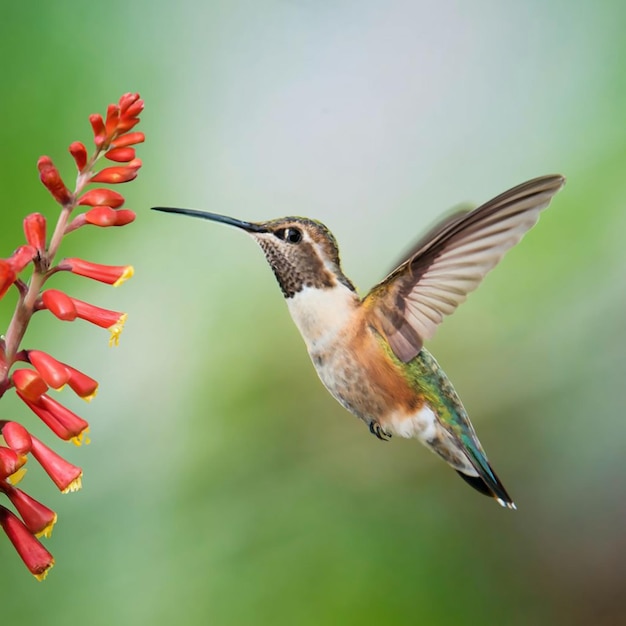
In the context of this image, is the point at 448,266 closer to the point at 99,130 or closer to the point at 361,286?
the point at 361,286

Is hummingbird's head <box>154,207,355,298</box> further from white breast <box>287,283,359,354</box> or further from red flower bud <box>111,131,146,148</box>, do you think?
red flower bud <box>111,131,146,148</box>

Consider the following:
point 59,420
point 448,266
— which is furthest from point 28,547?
point 448,266

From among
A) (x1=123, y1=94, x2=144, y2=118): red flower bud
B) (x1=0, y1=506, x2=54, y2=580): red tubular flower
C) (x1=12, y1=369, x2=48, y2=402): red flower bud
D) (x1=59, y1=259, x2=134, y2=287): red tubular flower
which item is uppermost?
(x1=123, y1=94, x2=144, y2=118): red flower bud

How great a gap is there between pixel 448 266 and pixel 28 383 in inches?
28.3

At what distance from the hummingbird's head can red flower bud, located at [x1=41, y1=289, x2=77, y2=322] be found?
479 mm


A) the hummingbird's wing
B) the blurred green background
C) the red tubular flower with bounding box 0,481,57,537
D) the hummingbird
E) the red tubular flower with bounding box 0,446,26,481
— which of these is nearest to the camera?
the red tubular flower with bounding box 0,446,26,481

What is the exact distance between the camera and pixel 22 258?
2.77 ft

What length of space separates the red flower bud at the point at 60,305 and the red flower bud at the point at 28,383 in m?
0.07

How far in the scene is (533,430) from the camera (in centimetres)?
176

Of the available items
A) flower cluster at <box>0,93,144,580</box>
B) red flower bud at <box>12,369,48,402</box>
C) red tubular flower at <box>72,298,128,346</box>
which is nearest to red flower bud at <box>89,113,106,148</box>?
flower cluster at <box>0,93,144,580</box>

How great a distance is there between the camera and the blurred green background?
172cm

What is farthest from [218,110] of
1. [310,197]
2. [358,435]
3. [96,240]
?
[358,435]

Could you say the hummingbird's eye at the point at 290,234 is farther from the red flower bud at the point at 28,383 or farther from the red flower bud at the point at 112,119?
the red flower bud at the point at 28,383

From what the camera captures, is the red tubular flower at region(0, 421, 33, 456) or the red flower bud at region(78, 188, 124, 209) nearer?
the red tubular flower at region(0, 421, 33, 456)
